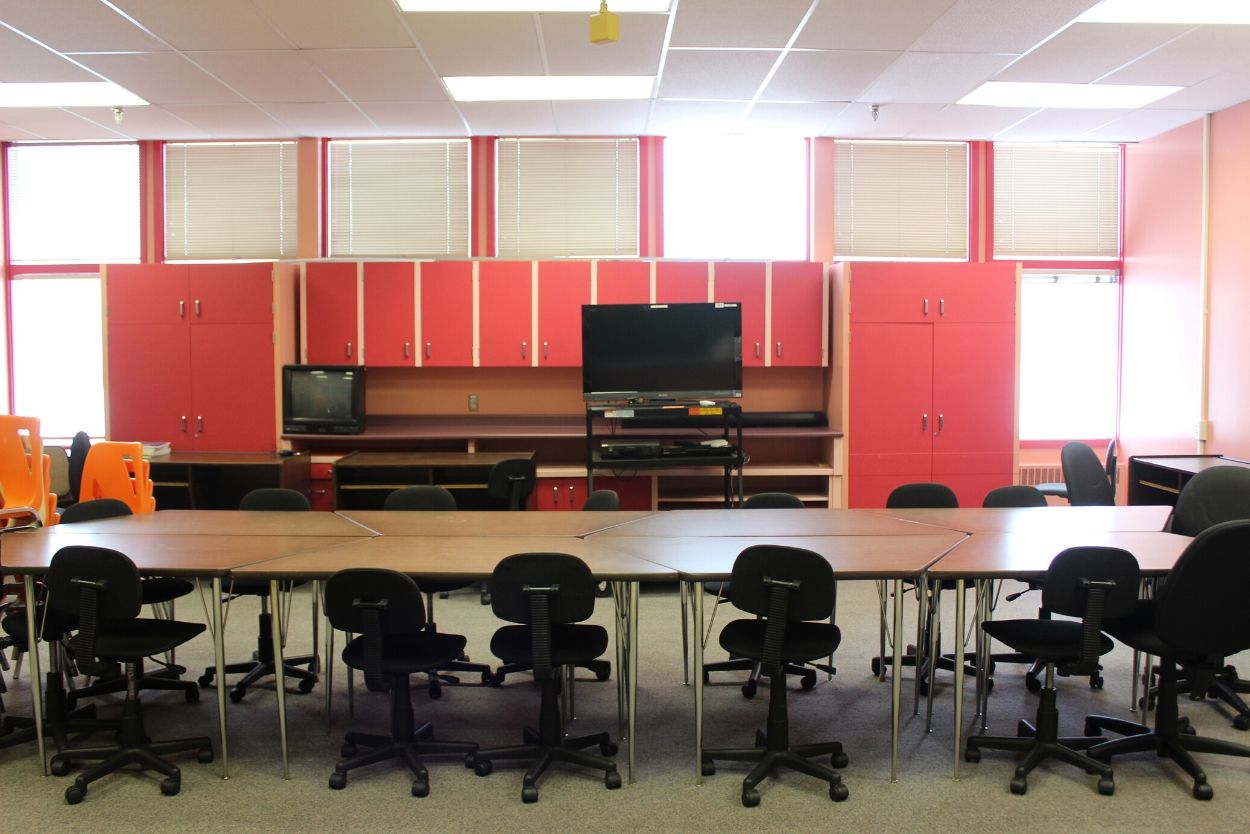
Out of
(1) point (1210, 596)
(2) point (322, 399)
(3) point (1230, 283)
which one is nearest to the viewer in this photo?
(1) point (1210, 596)

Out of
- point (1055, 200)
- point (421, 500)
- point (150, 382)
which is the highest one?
point (1055, 200)

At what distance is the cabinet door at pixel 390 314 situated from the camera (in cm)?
735

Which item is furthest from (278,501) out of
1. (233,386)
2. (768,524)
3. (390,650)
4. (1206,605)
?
(1206,605)

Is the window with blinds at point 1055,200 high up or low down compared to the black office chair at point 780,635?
up

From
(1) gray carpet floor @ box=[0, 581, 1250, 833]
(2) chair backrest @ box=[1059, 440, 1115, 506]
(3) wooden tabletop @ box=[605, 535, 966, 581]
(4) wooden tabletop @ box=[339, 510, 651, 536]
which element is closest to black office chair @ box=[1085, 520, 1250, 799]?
(1) gray carpet floor @ box=[0, 581, 1250, 833]

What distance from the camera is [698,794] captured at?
339 centimetres

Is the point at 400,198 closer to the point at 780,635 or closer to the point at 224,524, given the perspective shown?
the point at 224,524

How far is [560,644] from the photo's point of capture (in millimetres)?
3533

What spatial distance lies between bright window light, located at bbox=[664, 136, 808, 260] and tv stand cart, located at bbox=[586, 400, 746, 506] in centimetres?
151

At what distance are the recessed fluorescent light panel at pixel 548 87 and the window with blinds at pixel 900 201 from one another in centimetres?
219

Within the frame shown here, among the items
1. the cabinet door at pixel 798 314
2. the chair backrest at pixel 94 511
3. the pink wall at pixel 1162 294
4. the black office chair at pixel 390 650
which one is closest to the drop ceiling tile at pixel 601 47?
the cabinet door at pixel 798 314

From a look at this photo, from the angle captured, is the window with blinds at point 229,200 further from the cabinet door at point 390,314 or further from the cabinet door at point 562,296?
the cabinet door at point 562,296

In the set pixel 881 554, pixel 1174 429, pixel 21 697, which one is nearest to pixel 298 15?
pixel 21 697

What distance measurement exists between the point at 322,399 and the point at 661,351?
2.64 meters
